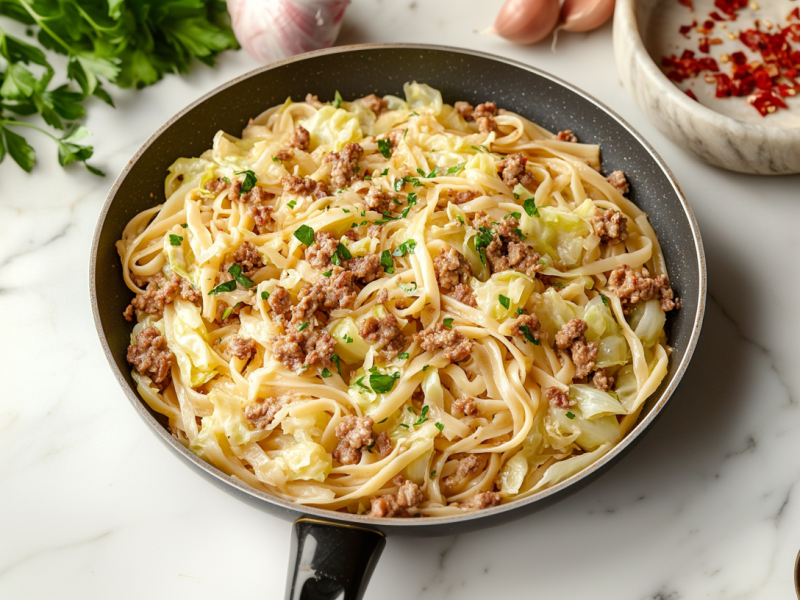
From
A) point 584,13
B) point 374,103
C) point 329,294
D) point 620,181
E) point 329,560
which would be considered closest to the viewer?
point 329,560

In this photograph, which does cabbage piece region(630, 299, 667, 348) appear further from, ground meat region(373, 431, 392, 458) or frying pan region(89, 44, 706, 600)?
ground meat region(373, 431, 392, 458)

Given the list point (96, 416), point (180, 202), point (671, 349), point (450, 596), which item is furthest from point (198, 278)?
point (671, 349)

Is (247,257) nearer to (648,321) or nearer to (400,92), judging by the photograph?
(400,92)

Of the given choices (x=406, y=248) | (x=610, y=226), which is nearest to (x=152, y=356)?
(x=406, y=248)

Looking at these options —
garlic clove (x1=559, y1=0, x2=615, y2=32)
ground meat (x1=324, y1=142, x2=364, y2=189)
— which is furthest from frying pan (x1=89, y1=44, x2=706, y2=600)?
garlic clove (x1=559, y1=0, x2=615, y2=32)

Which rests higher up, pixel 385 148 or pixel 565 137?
pixel 385 148

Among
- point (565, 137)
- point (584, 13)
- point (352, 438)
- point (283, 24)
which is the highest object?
point (283, 24)
